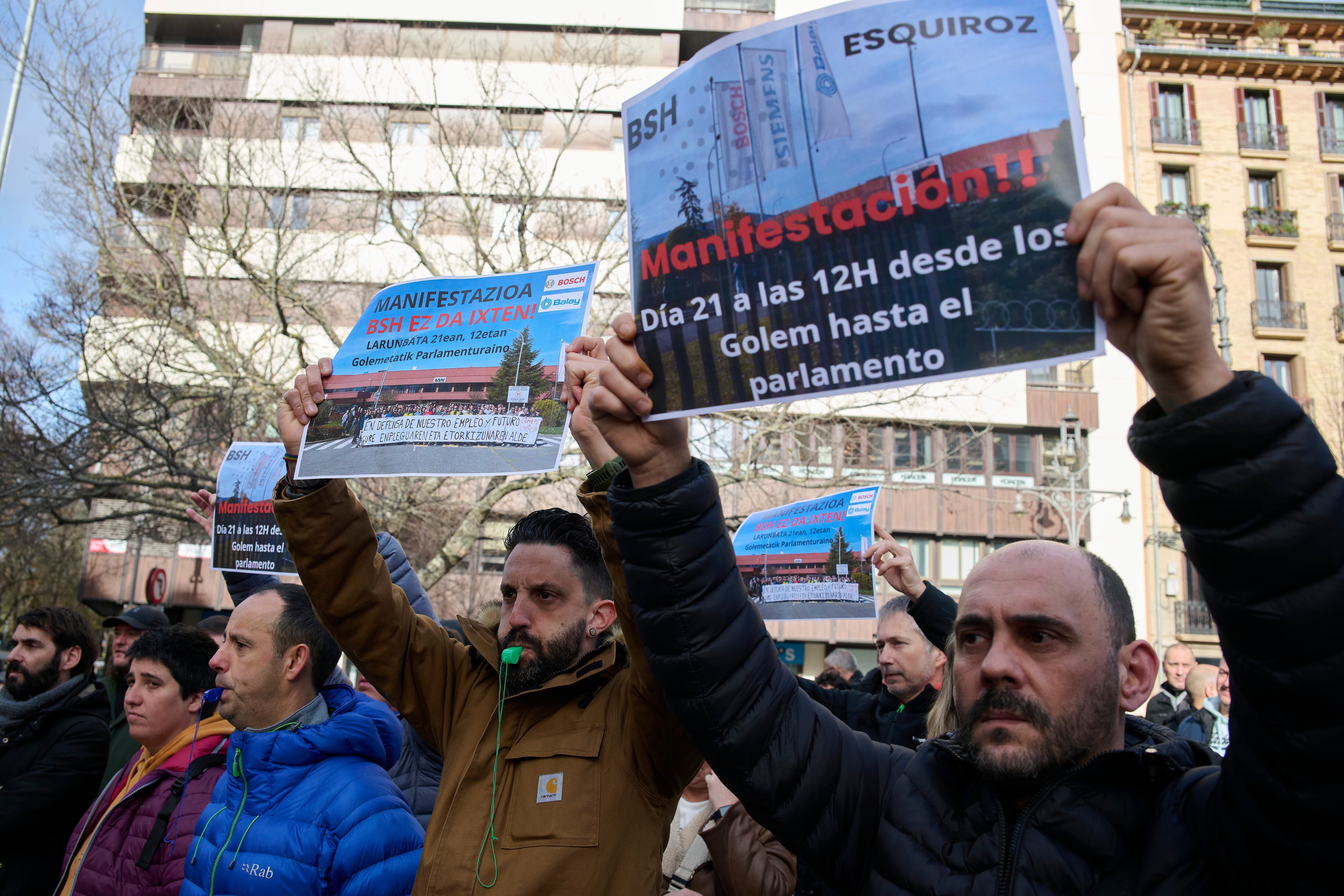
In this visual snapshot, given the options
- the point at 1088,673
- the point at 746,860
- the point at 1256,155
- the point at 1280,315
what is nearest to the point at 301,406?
the point at 746,860

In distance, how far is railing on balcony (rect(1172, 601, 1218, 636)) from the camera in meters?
27.5

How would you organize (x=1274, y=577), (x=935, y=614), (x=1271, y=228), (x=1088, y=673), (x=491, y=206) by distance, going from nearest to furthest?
(x=1274, y=577)
(x=1088, y=673)
(x=935, y=614)
(x=491, y=206)
(x=1271, y=228)

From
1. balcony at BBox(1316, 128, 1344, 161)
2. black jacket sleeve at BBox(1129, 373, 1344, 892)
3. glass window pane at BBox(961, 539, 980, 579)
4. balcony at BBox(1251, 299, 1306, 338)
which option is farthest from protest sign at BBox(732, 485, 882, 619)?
balcony at BBox(1316, 128, 1344, 161)

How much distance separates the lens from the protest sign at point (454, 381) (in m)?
2.55

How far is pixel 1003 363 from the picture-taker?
146 cm

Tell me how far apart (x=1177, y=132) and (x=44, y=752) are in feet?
115

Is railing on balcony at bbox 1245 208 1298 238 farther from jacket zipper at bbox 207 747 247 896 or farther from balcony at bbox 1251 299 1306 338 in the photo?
jacket zipper at bbox 207 747 247 896

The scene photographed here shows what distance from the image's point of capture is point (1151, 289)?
1315mm

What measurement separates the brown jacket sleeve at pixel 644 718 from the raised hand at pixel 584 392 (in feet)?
0.31

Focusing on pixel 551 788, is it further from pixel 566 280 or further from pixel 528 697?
pixel 566 280

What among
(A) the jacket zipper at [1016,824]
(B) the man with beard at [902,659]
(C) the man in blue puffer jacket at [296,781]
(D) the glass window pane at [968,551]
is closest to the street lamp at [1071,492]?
(D) the glass window pane at [968,551]

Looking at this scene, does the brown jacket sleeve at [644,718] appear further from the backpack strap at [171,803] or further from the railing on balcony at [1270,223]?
the railing on balcony at [1270,223]

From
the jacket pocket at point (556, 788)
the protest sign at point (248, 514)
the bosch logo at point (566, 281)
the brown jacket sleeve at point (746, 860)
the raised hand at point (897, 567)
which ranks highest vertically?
the bosch logo at point (566, 281)

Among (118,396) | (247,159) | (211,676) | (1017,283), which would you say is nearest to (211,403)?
(118,396)
